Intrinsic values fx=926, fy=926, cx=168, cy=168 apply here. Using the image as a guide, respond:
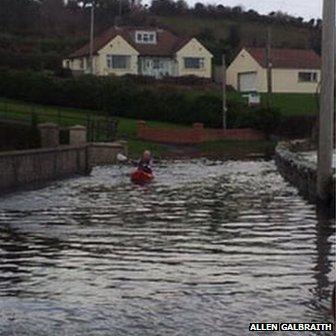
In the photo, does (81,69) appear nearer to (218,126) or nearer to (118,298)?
(218,126)

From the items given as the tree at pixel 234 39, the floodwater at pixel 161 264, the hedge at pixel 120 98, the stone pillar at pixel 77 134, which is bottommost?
the floodwater at pixel 161 264

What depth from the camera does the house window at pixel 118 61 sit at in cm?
9725

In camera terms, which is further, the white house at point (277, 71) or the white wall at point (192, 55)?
the white house at point (277, 71)

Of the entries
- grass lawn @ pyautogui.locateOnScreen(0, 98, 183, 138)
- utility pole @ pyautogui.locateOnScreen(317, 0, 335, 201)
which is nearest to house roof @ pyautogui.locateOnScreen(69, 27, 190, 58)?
grass lawn @ pyautogui.locateOnScreen(0, 98, 183, 138)

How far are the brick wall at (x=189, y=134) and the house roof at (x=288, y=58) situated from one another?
35.8 meters

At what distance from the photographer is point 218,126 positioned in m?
69.1

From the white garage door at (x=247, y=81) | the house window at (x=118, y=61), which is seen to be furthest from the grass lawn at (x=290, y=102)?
the house window at (x=118, y=61)

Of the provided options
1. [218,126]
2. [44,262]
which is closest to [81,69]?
[218,126]

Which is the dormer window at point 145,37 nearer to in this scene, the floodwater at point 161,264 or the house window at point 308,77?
the house window at point 308,77

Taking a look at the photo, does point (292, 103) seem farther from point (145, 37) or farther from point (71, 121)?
point (71, 121)

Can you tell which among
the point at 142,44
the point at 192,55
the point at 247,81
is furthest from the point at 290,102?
the point at 142,44

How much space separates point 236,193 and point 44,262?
1437cm

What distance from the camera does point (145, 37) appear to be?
102188 millimetres

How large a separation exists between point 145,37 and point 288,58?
53.0 ft
